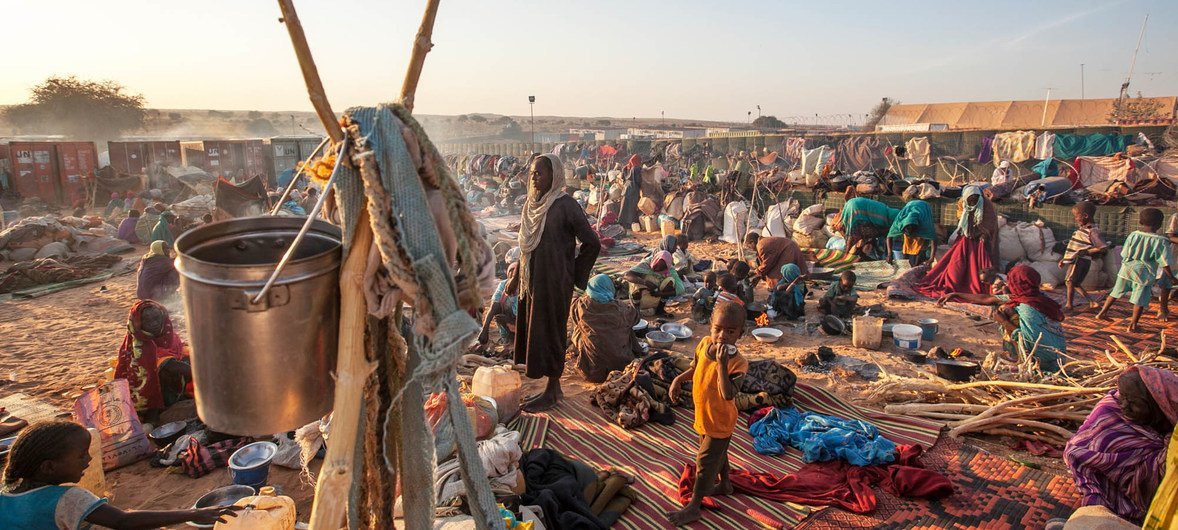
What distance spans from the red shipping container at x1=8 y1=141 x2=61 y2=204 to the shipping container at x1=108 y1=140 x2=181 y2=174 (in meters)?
1.70

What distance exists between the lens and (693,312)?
795 cm

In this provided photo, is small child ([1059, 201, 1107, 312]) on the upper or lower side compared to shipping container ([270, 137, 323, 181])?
lower

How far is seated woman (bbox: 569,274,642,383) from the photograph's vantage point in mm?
5852

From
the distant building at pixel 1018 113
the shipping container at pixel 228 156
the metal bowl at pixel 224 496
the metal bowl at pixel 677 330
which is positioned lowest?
the metal bowl at pixel 677 330

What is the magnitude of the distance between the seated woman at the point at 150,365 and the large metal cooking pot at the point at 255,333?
13.3 ft

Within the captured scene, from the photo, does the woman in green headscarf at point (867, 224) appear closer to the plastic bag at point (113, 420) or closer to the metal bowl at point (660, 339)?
Result: the metal bowl at point (660, 339)

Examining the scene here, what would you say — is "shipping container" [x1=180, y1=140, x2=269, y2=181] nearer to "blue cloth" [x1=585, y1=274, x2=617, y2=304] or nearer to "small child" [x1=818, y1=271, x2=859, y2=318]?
"blue cloth" [x1=585, y1=274, x2=617, y2=304]

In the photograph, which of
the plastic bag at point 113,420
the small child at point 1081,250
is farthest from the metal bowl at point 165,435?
the small child at point 1081,250

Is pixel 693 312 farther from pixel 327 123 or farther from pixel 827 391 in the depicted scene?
pixel 327 123

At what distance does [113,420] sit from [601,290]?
382 cm

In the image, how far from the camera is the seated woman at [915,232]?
10.2 meters

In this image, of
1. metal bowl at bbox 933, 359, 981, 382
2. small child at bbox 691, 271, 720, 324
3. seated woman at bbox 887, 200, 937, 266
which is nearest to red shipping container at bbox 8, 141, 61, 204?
small child at bbox 691, 271, 720, 324

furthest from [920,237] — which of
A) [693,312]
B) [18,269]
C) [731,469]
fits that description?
[18,269]

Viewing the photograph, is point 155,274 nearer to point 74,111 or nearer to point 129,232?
point 129,232
